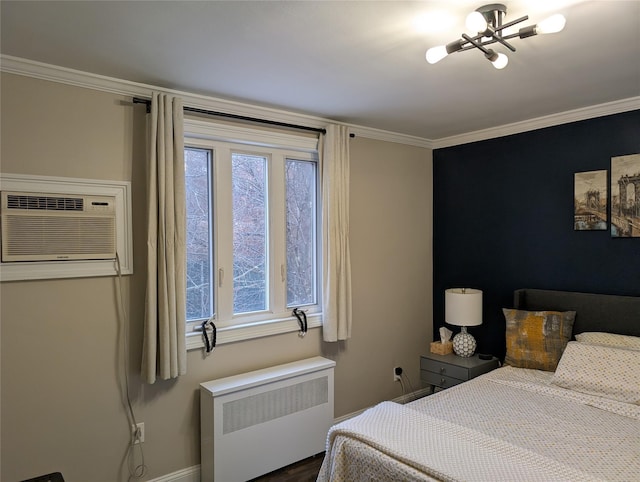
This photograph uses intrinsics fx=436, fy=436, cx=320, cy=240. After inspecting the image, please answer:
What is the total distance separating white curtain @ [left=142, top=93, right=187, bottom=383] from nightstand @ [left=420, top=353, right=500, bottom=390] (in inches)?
76.5

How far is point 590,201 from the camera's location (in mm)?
3125

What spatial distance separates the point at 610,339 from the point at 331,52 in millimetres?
2478

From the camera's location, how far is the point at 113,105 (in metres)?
2.47

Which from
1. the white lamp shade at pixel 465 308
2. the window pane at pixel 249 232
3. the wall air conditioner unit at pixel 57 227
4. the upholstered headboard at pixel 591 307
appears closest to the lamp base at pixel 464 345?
the white lamp shade at pixel 465 308

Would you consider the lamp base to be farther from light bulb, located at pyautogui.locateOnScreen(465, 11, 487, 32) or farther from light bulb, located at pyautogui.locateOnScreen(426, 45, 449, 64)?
light bulb, located at pyautogui.locateOnScreen(465, 11, 487, 32)

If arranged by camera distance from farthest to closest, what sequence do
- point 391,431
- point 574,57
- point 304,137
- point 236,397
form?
point 304,137, point 236,397, point 574,57, point 391,431

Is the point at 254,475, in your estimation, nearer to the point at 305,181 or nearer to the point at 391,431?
the point at 391,431

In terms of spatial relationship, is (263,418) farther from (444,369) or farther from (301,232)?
(444,369)

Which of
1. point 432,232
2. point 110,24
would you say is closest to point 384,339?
point 432,232

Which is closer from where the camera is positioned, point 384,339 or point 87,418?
point 87,418

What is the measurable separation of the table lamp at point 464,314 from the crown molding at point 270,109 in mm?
1381

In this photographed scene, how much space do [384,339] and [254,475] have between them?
1.56m

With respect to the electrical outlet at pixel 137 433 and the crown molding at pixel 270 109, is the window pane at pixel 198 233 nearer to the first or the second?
the crown molding at pixel 270 109

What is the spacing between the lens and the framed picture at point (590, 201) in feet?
10.1
